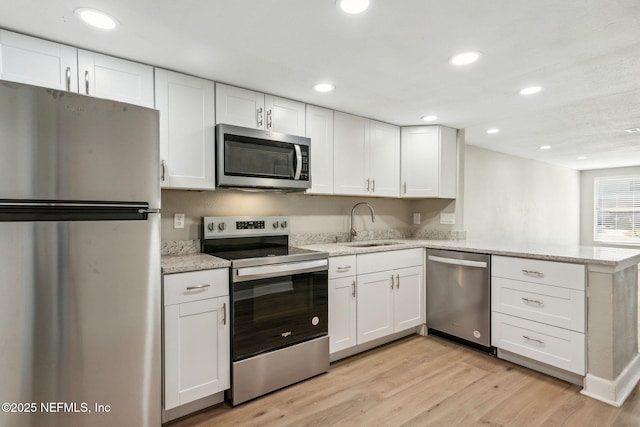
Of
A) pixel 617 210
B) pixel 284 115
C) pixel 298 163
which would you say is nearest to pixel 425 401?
pixel 298 163

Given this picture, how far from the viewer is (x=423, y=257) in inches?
132

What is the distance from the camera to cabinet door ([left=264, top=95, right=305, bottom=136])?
2.67 metres

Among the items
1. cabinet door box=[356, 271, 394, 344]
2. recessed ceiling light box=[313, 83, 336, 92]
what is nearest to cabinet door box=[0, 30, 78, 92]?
recessed ceiling light box=[313, 83, 336, 92]

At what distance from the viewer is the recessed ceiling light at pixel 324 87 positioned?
98.3 inches

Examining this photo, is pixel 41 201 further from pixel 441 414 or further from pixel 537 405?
pixel 537 405

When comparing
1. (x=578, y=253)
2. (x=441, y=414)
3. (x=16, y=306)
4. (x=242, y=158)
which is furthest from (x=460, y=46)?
(x=16, y=306)

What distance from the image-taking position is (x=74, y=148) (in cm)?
147

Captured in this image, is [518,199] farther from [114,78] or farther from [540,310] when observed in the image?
[114,78]

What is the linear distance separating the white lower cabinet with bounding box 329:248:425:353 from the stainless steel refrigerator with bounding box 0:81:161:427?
1.39 m

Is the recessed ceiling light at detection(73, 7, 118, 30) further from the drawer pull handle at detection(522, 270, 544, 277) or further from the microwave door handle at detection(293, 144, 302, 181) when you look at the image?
the drawer pull handle at detection(522, 270, 544, 277)

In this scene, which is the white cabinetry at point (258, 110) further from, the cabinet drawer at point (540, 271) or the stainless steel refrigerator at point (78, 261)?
the cabinet drawer at point (540, 271)

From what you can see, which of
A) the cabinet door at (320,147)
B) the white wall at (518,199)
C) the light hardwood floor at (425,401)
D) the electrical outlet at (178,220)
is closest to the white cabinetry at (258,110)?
the cabinet door at (320,147)

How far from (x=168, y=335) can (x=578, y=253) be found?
9.62 ft

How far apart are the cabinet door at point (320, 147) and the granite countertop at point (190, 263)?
108 centimetres
